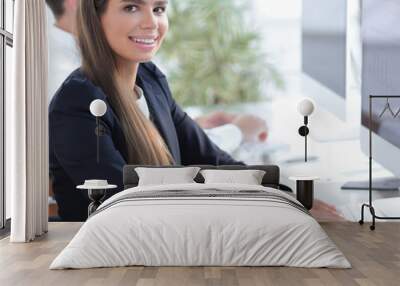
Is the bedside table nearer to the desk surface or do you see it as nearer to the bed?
the desk surface

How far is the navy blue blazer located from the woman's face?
0.73 feet

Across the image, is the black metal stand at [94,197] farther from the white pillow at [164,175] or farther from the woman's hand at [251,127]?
the woman's hand at [251,127]

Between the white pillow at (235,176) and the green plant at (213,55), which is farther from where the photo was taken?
the green plant at (213,55)

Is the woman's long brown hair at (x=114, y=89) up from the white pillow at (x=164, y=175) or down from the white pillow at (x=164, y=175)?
up

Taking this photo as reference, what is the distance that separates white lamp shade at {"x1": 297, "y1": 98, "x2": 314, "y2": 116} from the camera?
296 inches

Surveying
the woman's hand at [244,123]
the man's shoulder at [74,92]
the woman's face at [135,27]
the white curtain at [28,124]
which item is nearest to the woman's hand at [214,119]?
the woman's hand at [244,123]

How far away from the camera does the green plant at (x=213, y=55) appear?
25.7 feet

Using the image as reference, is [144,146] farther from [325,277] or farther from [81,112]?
[325,277]

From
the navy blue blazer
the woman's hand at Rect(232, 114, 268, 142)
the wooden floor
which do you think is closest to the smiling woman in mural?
the navy blue blazer

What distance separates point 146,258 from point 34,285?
92 centimetres

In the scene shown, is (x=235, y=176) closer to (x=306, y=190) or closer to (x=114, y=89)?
(x=306, y=190)

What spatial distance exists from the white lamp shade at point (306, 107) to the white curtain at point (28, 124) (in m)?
3.03

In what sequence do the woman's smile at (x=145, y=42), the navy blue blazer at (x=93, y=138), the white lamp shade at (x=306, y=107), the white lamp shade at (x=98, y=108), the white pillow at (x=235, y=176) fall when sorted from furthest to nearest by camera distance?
the woman's smile at (x=145, y=42)
the navy blue blazer at (x=93, y=138)
the white lamp shade at (x=306, y=107)
the white lamp shade at (x=98, y=108)
the white pillow at (x=235, y=176)

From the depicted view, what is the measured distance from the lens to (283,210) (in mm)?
5031
